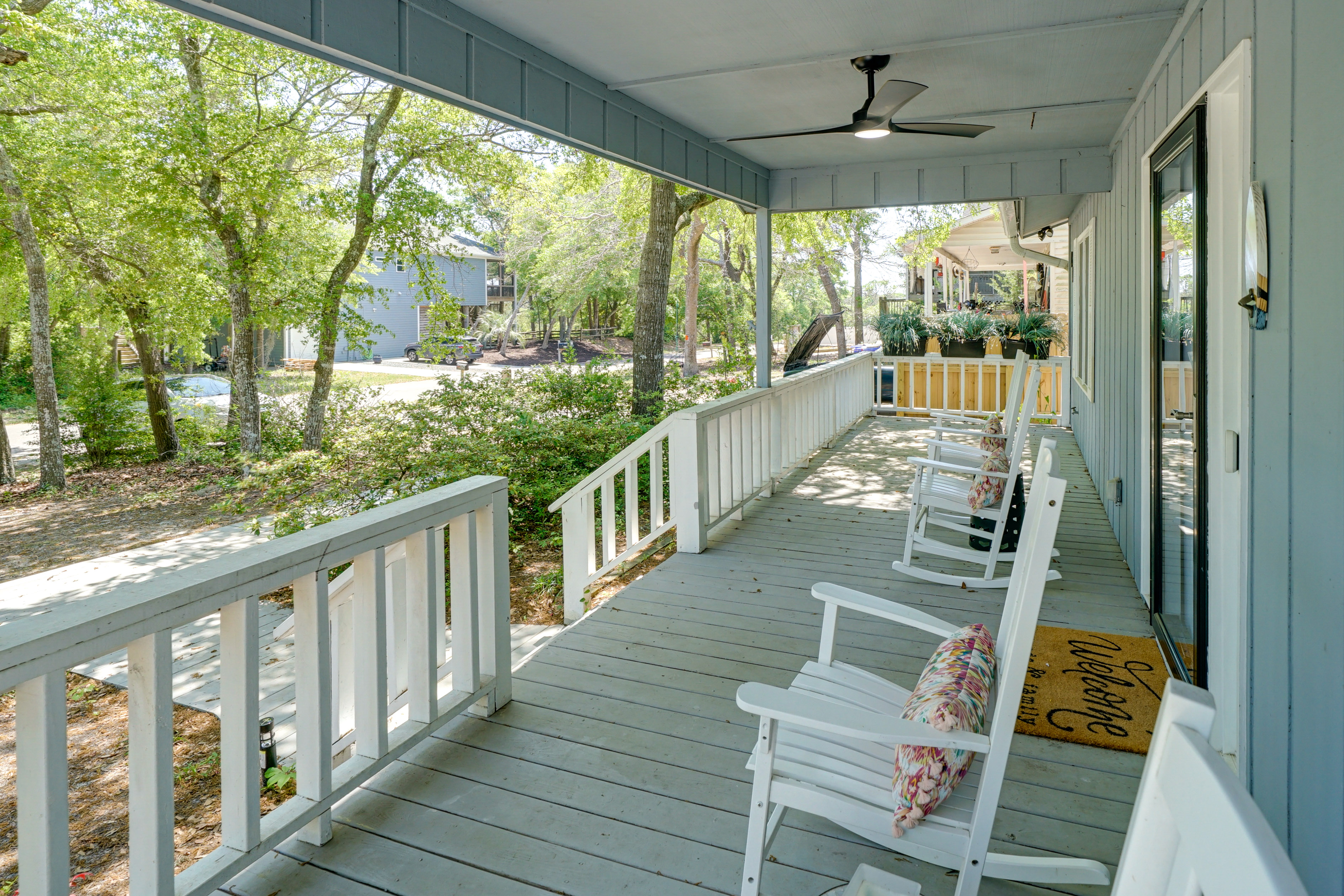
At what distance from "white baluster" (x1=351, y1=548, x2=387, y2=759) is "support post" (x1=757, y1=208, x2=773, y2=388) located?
14.1 feet

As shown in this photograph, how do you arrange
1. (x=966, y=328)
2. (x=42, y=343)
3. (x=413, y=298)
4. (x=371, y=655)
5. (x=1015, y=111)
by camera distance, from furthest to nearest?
(x=413, y=298), (x=42, y=343), (x=966, y=328), (x=1015, y=111), (x=371, y=655)

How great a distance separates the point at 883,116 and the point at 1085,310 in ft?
13.3

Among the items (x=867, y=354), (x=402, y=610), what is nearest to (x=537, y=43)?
(x=402, y=610)

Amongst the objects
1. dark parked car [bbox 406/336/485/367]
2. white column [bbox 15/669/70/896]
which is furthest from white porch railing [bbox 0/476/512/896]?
dark parked car [bbox 406/336/485/367]

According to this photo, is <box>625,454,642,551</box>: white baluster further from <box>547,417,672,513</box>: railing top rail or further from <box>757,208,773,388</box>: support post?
<box>757,208,773,388</box>: support post

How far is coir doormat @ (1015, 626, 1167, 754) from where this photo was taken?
2.62m

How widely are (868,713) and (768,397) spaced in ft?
14.3

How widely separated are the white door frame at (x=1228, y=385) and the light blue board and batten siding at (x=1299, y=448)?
0.25 ft

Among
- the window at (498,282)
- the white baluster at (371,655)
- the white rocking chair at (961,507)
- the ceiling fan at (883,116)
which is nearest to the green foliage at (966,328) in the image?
the white rocking chair at (961,507)

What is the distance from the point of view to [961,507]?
4402mm

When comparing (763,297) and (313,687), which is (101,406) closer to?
(763,297)

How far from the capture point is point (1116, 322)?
491 centimetres

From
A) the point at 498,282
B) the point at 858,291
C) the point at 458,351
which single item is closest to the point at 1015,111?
the point at 458,351

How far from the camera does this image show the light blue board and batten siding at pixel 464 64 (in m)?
2.45
